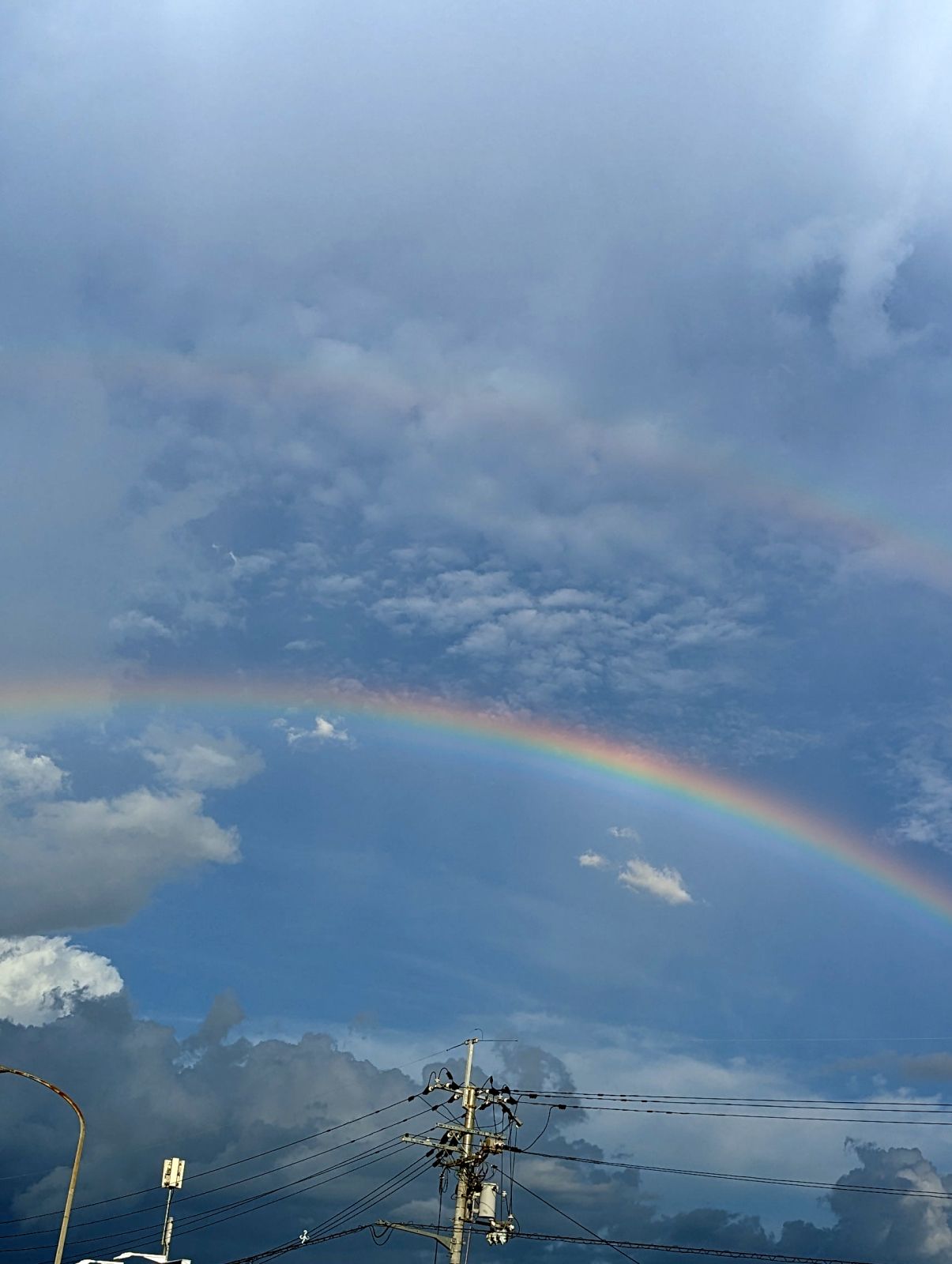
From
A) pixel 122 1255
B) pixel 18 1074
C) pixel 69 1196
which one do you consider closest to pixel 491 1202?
pixel 122 1255

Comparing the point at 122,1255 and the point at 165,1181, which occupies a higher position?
the point at 165,1181

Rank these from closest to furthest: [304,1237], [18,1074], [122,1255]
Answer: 1. [18,1074]
2. [122,1255]
3. [304,1237]

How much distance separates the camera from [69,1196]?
45.3 meters

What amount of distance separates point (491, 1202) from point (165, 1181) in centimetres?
2129

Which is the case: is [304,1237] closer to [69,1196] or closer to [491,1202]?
[491,1202]

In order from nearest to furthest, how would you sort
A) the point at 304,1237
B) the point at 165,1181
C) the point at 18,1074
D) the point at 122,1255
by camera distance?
1. the point at 18,1074
2. the point at 122,1255
3. the point at 304,1237
4. the point at 165,1181

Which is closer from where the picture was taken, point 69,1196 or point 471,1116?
point 69,1196

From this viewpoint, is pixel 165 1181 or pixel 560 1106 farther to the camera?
pixel 165 1181

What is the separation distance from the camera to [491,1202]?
61812mm

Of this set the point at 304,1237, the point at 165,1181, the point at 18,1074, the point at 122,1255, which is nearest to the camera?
the point at 18,1074

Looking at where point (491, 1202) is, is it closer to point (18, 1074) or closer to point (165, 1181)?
point (165, 1181)

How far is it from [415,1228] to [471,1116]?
268 inches

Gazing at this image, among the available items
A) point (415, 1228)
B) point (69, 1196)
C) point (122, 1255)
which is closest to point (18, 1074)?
point (69, 1196)

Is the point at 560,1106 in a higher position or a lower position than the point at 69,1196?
higher
